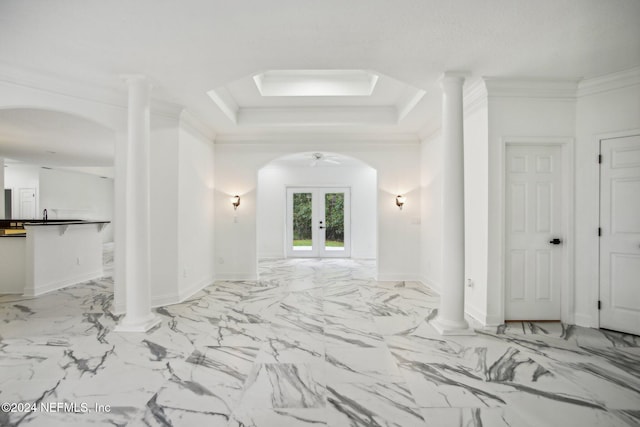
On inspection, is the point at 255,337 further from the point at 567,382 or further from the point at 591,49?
the point at 591,49

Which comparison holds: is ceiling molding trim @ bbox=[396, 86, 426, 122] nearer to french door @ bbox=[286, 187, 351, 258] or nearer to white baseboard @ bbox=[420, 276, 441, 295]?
white baseboard @ bbox=[420, 276, 441, 295]

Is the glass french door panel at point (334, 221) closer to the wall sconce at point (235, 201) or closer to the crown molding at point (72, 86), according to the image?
the wall sconce at point (235, 201)

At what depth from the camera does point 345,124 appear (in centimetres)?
520

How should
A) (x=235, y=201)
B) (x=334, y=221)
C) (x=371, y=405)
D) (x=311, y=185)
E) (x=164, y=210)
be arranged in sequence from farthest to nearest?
(x=334, y=221)
(x=311, y=185)
(x=235, y=201)
(x=164, y=210)
(x=371, y=405)

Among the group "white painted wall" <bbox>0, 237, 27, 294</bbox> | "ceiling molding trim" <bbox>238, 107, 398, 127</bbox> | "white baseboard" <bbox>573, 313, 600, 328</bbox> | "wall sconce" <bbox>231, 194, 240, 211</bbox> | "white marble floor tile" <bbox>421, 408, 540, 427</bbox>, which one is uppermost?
"ceiling molding trim" <bbox>238, 107, 398, 127</bbox>

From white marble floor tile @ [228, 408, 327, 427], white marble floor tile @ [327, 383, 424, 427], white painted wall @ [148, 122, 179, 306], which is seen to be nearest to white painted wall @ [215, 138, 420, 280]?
white painted wall @ [148, 122, 179, 306]

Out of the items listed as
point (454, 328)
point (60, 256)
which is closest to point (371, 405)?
point (454, 328)

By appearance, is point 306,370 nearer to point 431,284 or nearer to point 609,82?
point 431,284

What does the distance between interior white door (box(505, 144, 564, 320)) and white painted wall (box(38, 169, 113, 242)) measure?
10.6 m

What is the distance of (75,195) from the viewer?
11.0 meters

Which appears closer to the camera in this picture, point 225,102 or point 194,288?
point 225,102

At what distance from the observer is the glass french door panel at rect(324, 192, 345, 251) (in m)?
9.02

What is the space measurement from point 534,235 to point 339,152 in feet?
11.6

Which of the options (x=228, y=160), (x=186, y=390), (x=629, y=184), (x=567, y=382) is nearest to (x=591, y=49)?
(x=629, y=184)
